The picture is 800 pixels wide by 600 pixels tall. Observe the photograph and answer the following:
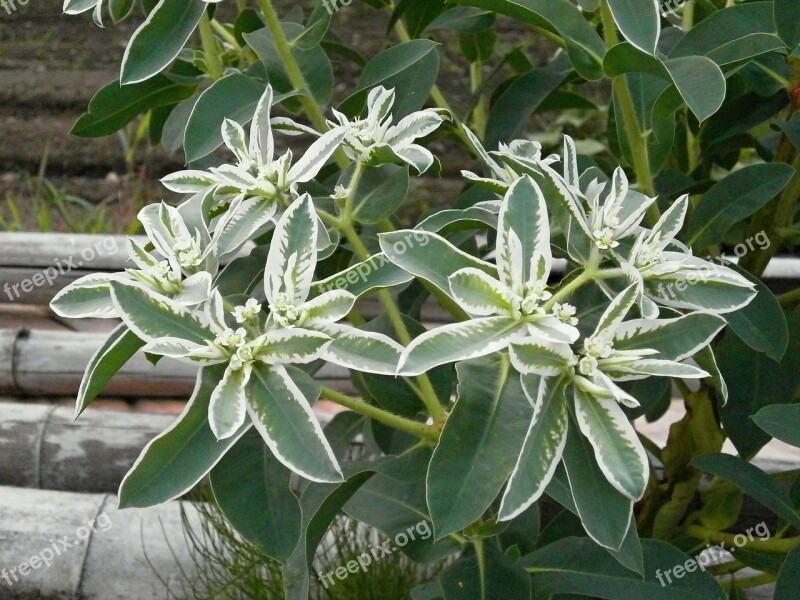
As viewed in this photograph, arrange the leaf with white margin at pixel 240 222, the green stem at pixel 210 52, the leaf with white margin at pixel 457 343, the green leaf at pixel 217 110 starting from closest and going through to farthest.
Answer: the leaf with white margin at pixel 457 343, the leaf with white margin at pixel 240 222, the green leaf at pixel 217 110, the green stem at pixel 210 52

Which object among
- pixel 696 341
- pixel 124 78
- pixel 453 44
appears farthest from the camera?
pixel 453 44

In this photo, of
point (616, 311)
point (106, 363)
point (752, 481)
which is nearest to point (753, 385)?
point (752, 481)

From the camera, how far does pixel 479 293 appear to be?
49cm

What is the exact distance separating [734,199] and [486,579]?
0.38 meters

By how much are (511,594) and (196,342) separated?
317mm

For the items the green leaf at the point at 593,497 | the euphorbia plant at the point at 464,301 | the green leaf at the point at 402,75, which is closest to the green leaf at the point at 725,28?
the euphorbia plant at the point at 464,301

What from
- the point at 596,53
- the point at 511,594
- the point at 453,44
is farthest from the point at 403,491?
the point at 453,44

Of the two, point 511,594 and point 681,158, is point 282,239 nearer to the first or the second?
point 511,594

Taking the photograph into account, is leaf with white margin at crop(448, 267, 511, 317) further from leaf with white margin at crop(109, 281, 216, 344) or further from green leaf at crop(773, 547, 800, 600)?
green leaf at crop(773, 547, 800, 600)

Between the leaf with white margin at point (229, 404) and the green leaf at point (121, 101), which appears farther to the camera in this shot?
the green leaf at point (121, 101)

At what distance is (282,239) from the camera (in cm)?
53

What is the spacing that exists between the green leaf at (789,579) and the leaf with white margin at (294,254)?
1.39 feet

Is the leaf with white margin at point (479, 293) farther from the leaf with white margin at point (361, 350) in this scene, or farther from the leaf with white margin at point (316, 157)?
the leaf with white margin at point (316, 157)

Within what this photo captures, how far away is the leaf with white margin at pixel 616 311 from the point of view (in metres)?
0.49
